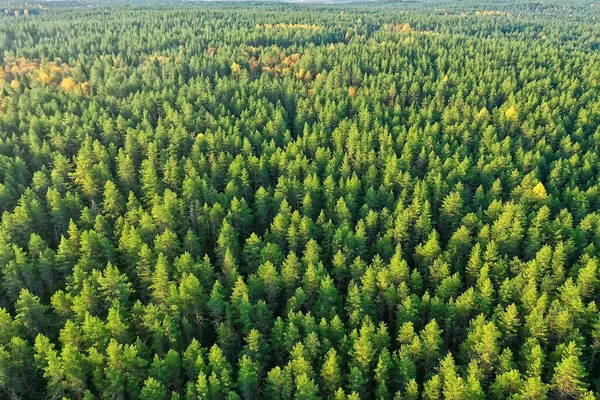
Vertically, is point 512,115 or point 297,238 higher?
point 512,115

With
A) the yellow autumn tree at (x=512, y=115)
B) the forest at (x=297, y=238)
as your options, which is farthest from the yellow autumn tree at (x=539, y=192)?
the yellow autumn tree at (x=512, y=115)

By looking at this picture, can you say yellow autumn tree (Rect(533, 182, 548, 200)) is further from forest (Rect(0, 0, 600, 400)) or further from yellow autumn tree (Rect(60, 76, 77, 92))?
yellow autumn tree (Rect(60, 76, 77, 92))

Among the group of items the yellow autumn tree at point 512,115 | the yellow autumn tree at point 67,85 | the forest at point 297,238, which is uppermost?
the yellow autumn tree at point 67,85

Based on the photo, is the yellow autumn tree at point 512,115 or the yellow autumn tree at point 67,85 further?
the yellow autumn tree at point 67,85

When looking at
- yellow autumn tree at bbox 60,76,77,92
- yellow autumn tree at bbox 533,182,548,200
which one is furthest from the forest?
yellow autumn tree at bbox 60,76,77,92

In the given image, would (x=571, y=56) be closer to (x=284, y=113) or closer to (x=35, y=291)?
(x=284, y=113)

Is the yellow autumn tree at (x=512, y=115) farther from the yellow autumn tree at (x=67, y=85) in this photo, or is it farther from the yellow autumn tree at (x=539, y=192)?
the yellow autumn tree at (x=67, y=85)

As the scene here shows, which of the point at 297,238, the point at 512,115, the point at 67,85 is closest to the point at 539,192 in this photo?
the point at 512,115

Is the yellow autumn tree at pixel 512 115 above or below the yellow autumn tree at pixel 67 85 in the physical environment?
below

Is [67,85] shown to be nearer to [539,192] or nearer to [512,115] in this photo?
[512,115]

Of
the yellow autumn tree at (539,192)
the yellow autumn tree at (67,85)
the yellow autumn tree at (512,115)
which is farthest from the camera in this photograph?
the yellow autumn tree at (67,85)

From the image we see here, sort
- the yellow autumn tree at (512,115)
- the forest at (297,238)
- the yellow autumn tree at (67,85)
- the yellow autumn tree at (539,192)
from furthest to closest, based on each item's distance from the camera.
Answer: the yellow autumn tree at (67,85) → the yellow autumn tree at (512,115) → the yellow autumn tree at (539,192) → the forest at (297,238)
